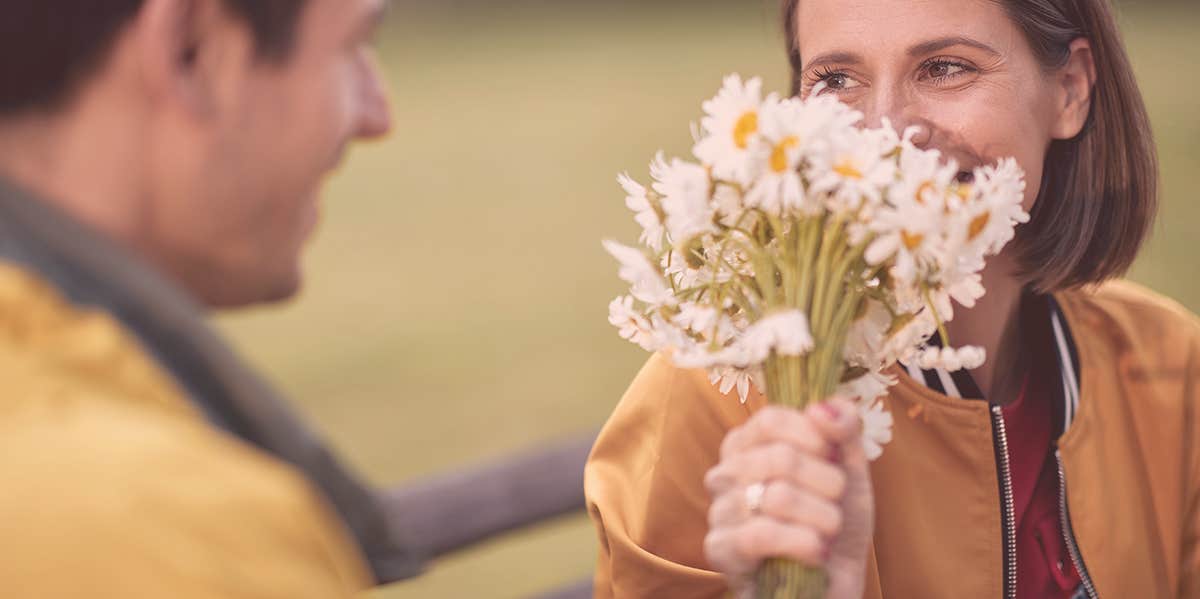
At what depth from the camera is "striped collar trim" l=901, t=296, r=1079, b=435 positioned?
6.08 feet

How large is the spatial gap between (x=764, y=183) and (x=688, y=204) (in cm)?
9

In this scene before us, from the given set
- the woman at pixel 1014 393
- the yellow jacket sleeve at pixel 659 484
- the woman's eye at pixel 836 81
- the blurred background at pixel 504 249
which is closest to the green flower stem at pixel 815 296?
the woman at pixel 1014 393

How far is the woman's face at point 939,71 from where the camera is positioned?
1800 mm

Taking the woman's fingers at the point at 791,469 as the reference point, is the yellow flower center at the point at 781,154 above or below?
above

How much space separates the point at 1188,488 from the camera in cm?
197

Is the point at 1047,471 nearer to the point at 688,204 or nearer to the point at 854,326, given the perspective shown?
the point at 854,326

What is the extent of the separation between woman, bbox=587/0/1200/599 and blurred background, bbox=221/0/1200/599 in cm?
44

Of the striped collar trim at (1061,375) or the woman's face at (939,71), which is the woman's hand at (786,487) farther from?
the woman's face at (939,71)

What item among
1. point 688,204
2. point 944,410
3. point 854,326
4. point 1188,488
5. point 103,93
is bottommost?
point 1188,488

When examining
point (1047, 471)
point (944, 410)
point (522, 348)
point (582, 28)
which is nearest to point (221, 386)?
point (944, 410)

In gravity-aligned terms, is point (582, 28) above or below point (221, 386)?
below

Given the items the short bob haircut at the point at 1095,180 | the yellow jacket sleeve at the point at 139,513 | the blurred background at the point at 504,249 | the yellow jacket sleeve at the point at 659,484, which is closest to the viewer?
the yellow jacket sleeve at the point at 139,513

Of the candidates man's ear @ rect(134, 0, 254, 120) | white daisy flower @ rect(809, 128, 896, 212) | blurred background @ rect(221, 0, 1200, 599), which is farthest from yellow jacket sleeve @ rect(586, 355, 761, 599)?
blurred background @ rect(221, 0, 1200, 599)

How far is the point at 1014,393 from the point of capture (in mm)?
1995
